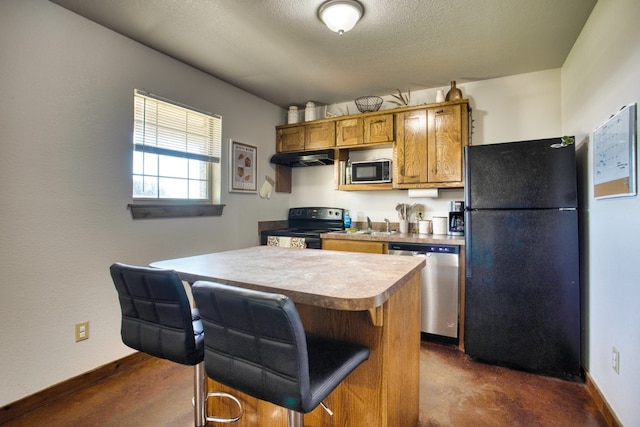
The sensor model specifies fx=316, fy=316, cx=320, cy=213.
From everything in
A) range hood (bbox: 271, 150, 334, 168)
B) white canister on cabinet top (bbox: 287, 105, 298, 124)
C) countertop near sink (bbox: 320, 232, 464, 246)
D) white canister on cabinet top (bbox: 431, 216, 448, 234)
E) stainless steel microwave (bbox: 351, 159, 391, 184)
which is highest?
white canister on cabinet top (bbox: 287, 105, 298, 124)

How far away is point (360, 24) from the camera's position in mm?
2188

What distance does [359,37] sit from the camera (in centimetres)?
235

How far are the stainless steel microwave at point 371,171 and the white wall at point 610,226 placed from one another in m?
1.57

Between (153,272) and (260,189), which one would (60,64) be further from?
(260,189)

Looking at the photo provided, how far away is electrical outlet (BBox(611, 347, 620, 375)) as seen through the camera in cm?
169

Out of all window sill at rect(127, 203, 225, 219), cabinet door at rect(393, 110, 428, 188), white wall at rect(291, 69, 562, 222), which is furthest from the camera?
cabinet door at rect(393, 110, 428, 188)

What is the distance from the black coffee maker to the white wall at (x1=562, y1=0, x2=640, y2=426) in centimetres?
101

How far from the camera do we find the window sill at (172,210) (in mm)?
2445

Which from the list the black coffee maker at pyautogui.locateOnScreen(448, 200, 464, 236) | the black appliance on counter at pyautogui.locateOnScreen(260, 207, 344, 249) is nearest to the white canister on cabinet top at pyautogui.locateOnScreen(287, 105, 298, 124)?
the black appliance on counter at pyautogui.locateOnScreen(260, 207, 344, 249)

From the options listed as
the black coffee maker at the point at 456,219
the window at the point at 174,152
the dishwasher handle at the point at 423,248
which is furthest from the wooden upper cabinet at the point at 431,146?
the window at the point at 174,152

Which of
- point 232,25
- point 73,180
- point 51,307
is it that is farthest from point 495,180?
point 51,307

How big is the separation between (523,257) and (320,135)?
2.36m

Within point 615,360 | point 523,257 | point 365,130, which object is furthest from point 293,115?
point 615,360

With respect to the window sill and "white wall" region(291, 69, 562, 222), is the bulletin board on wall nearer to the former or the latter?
"white wall" region(291, 69, 562, 222)
